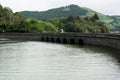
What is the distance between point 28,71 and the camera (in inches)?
1762

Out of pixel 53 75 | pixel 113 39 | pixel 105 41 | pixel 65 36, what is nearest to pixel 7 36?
pixel 65 36

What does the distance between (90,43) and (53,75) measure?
6911 centimetres

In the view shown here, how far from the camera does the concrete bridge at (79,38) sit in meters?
85.6

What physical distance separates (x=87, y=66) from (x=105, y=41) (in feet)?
149

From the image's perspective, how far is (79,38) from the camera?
12081 centimetres

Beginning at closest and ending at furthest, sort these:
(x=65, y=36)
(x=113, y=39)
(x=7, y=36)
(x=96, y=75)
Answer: (x=96, y=75)
(x=113, y=39)
(x=65, y=36)
(x=7, y=36)

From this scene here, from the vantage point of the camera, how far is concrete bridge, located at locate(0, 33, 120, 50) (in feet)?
281

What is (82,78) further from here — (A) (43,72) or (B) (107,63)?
(B) (107,63)

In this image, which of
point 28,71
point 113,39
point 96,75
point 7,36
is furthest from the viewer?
point 7,36

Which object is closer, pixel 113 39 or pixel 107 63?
pixel 107 63

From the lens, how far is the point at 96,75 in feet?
137

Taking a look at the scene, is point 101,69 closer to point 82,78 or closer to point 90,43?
point 82,78

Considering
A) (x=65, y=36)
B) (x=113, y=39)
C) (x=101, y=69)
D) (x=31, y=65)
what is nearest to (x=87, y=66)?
(x=101, y=69)

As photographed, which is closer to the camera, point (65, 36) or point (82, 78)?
point (82, 78)
